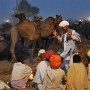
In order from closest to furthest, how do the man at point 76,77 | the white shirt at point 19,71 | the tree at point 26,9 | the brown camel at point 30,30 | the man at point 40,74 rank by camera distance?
the man at point 76,77 < the man at point 40,74 < the white shirt at point 19,71 < the brown camel at point 30,30 < the tree at point 26,9

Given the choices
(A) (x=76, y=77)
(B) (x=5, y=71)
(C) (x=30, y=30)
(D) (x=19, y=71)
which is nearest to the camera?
(A) (x=76, y=77)

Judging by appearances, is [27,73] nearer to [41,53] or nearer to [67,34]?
[41,53]

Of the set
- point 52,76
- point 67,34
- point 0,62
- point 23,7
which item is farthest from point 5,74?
point 23,7

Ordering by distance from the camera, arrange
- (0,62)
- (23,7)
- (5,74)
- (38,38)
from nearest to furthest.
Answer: (5,74), (0,62), (38,38), (23,7)

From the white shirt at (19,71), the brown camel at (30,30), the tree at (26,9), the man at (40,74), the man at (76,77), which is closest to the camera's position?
the man at (76,77)

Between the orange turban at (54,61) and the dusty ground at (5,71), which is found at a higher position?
the orange turban at (54,61)

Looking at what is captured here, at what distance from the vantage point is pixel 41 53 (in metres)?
10.8

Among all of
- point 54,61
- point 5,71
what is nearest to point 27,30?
point 5,71

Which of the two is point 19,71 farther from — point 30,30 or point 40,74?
point 30,30

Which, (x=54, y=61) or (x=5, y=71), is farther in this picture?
(x=5, y=71)

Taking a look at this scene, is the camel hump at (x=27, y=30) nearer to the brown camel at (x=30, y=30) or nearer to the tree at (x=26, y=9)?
the brown camel at (x=30, y=30)

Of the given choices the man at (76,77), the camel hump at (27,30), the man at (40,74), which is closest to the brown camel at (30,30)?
the camel hump at (27,30)

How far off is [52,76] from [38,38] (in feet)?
26.2

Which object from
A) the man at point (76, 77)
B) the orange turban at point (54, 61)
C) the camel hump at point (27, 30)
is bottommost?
the man at point (76, 77)
